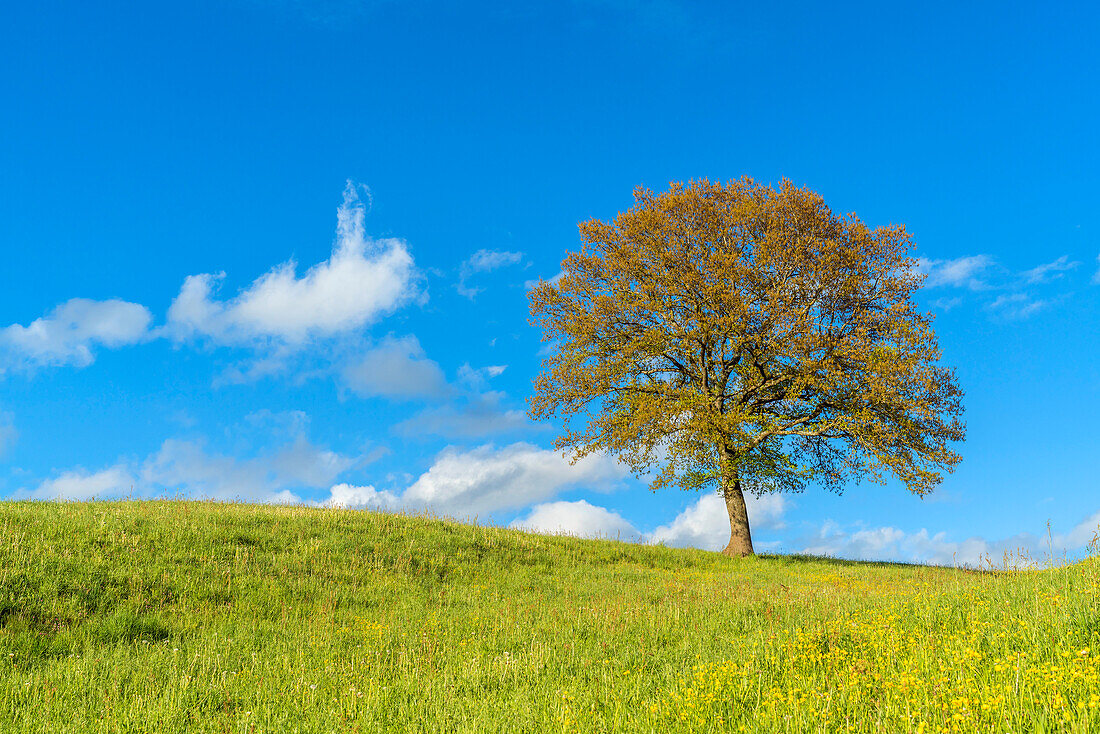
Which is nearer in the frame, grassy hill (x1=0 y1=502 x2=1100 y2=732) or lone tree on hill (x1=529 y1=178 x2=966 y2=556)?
grassy hill (x1=0 y1=502 x2=1100 y2=732)

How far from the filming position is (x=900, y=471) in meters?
23.2

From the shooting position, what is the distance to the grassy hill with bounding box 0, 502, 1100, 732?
609 centimetres

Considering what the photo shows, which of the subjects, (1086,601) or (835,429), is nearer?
(1086,601)

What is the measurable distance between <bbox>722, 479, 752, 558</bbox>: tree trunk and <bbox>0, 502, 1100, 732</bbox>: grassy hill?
600cm

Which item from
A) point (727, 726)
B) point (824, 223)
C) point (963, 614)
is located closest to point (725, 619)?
point (963, 614)

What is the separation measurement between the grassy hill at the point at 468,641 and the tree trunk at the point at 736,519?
6003mm

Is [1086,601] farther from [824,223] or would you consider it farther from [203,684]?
[824,223]

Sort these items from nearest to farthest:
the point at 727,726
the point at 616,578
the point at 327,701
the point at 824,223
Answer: the point at 727,726 → the point at 327,701 → the point at 616,578 → the point at 824,223

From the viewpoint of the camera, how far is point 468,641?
35.2 ft

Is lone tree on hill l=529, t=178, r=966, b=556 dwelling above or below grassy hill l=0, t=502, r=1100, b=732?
above

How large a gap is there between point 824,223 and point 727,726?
22.9 meters

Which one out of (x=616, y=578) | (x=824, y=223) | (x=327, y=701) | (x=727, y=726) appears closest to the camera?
(x=727, y=726)

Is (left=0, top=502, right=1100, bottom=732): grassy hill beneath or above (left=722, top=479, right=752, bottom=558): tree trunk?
beneath

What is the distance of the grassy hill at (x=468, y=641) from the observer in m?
6.09
